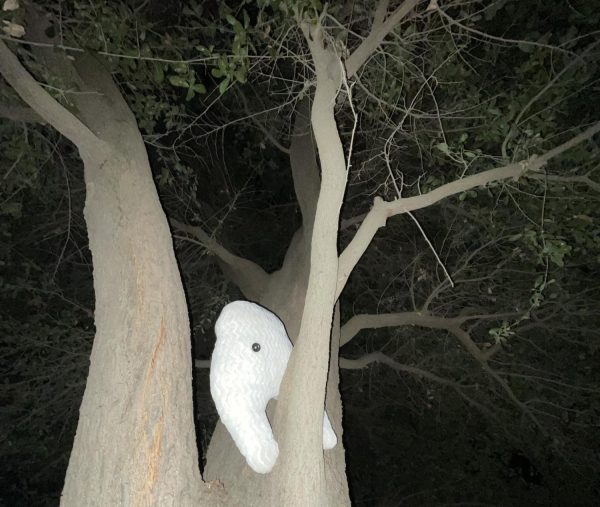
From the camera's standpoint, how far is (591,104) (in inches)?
164

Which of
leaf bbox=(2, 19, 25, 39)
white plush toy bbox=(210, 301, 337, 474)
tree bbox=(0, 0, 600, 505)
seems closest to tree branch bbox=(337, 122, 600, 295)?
tree bbox=(0, 0, 600, 505)

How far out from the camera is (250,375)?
74.3 inches

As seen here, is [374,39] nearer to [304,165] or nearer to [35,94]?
[35,94]

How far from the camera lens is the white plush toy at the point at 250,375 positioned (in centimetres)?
176

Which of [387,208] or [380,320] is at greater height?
[380,320]

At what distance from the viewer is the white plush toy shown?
1761 mm

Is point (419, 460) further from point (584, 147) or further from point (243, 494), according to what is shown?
point (243, 494)

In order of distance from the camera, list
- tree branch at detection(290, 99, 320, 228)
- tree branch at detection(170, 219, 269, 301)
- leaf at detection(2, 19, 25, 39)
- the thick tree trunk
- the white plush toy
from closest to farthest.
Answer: the thick tree trunk < the white plush toy < leaf at detection(2, 19, 25, 39) < tree branch at detection(290, 99, 320, 228) < tree branch at detection(170, 219, 269, 301)

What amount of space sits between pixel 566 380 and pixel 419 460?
10.2 feet

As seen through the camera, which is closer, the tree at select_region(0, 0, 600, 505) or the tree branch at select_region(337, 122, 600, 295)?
the tree at select_region(0, 0, 600, 505)

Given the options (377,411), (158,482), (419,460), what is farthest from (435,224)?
(158,482)

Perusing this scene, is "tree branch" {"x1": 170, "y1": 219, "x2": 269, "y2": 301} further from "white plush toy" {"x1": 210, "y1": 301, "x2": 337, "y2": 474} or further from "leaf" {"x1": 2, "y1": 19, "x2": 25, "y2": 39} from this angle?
"leaf" {"x1": 2, "y1": 19, "x2": 25, "y2": 39}

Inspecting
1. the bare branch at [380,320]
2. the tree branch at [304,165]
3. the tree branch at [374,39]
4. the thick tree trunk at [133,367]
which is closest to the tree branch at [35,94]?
the thick tree trunk at [133,367]

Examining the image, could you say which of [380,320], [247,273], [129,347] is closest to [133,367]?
[129,347]
